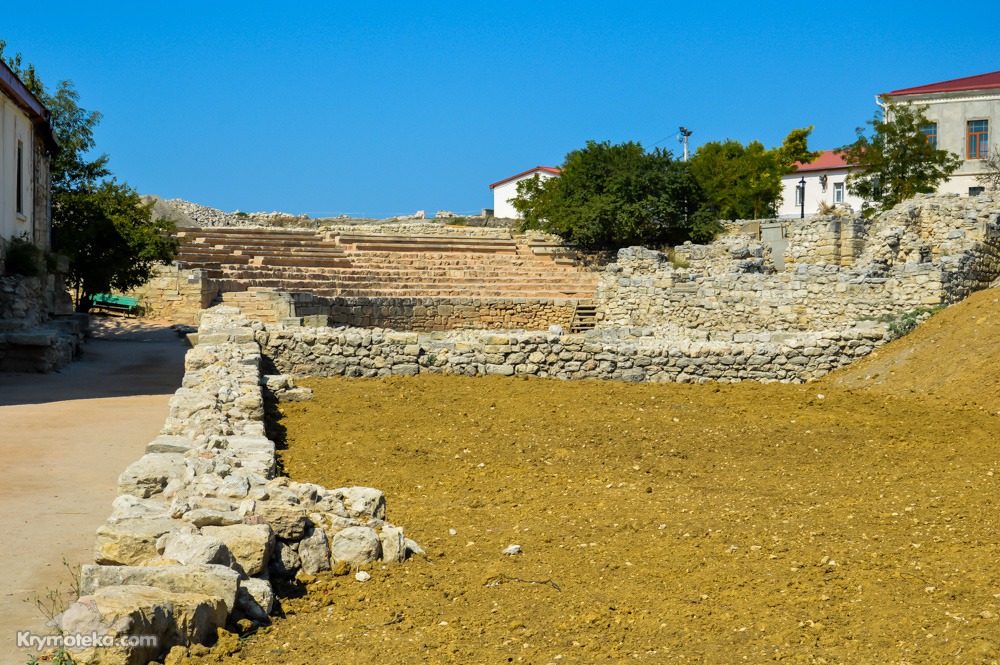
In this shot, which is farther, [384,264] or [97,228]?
[384,264]

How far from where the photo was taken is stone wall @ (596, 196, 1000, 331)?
1789 cm

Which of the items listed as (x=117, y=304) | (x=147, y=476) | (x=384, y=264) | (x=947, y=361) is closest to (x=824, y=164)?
(x=384, y=264)

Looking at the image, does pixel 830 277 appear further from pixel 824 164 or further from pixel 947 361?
pixel 824 164

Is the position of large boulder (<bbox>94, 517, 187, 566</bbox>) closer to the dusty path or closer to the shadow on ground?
the dusty path

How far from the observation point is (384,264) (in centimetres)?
3089

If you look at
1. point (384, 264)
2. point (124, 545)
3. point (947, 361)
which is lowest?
point (124, 545)

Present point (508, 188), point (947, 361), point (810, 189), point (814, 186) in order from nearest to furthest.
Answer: point (947, 361), point (814, 186), point (810, 189), point (508, 188)

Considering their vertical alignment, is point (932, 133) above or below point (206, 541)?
above

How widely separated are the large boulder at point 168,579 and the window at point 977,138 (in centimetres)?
4361

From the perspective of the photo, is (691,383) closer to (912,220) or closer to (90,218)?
(912,220)

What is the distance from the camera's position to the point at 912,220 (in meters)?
22.1

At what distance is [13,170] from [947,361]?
1630 cm

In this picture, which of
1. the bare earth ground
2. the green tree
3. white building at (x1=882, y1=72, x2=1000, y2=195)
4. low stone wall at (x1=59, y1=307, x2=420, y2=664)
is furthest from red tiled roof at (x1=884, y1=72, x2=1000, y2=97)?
low stone wall at (x1=59, y1=307, x2=420, y2=664)

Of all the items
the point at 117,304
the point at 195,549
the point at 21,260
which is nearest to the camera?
the point at 195,549
